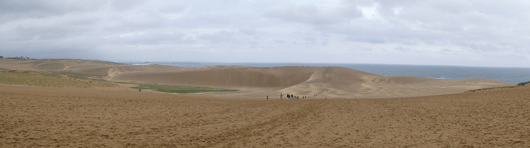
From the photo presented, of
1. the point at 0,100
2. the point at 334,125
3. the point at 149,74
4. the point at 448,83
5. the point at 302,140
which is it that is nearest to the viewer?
the point at 302,140

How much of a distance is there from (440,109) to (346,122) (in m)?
8.11

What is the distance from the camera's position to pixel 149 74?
82.9m

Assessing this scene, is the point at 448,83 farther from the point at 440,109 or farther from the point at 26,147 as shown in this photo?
→ the point at 26,147

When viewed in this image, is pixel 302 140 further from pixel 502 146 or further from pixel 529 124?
pixel 529 124

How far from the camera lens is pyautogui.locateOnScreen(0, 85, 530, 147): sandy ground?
1191 cm

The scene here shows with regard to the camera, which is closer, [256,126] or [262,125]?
[256,126]

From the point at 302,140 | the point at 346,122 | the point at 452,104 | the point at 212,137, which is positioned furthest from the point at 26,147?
the point at 452,104

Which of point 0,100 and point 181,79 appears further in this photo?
point 181,79

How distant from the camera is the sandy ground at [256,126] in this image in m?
11.9

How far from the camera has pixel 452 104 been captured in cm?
2239

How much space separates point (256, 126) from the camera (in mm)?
15656

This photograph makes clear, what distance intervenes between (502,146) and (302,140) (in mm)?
7276

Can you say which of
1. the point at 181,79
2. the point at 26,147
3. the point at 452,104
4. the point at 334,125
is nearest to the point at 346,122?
the point at 334,125

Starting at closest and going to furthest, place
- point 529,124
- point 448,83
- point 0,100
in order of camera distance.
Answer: point 529,124 < point 0,100 < point 448,83
